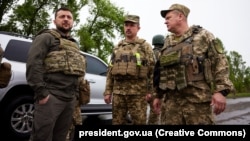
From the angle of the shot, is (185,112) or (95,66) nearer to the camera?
(185,112)

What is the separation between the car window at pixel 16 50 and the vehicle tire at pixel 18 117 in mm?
715

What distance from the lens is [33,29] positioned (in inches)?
1019

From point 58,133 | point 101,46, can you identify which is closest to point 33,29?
point 101,46

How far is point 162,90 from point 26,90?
9.38ft

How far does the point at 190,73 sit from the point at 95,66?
13.6 feet

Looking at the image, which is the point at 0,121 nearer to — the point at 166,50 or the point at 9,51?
the point at 9,51

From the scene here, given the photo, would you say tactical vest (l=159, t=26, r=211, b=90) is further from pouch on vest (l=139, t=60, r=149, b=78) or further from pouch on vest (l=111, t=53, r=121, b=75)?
pouch on vest (l=111, t=53, r=121, b=75)

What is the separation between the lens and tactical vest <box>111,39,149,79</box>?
4.33 meters

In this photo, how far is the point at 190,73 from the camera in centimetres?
330

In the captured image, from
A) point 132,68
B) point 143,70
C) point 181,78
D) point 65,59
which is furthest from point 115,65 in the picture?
point 181,78

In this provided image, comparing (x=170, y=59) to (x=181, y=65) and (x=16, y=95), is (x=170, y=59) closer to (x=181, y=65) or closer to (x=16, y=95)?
(x=181, y=65)

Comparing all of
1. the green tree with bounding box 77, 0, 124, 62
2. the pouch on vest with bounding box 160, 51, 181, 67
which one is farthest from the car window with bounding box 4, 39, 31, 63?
the green tree with bounding box 77, 0, 124, 62

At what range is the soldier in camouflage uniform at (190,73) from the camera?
321cm

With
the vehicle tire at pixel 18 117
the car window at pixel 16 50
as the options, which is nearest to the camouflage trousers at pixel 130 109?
the vehicle tire at pixel 18 117
